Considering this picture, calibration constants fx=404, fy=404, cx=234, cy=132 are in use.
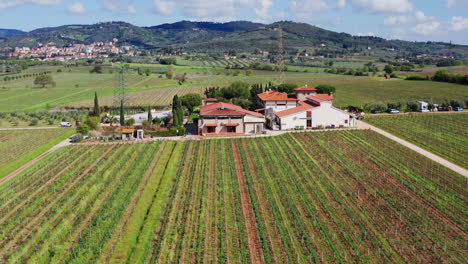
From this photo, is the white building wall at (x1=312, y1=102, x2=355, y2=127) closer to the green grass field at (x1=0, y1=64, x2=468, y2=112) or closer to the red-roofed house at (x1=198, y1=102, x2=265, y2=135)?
the red-roofed house at (x1=198, y1=102, x2=265, y2=135)

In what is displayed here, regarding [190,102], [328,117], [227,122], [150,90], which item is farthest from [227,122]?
[150,90]

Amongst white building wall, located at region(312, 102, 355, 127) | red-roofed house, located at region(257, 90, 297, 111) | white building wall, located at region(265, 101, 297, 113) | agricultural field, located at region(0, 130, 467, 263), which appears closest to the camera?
agricultural field, located at region(0, 130, 467, 263)

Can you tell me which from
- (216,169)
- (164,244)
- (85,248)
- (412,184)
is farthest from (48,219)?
(412,184)

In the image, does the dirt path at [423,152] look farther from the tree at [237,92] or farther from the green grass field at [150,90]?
the tree at [237,92]

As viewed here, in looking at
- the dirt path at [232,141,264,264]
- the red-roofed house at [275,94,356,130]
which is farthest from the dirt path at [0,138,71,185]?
the red-roofed house at [275,94,356,130]

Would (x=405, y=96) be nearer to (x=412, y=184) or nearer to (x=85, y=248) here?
(x=412, y=184)

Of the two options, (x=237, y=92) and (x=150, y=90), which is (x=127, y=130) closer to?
(x=237, y=92)

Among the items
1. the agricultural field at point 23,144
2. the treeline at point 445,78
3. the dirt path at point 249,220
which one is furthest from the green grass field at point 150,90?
the dirt path at point 249,220
